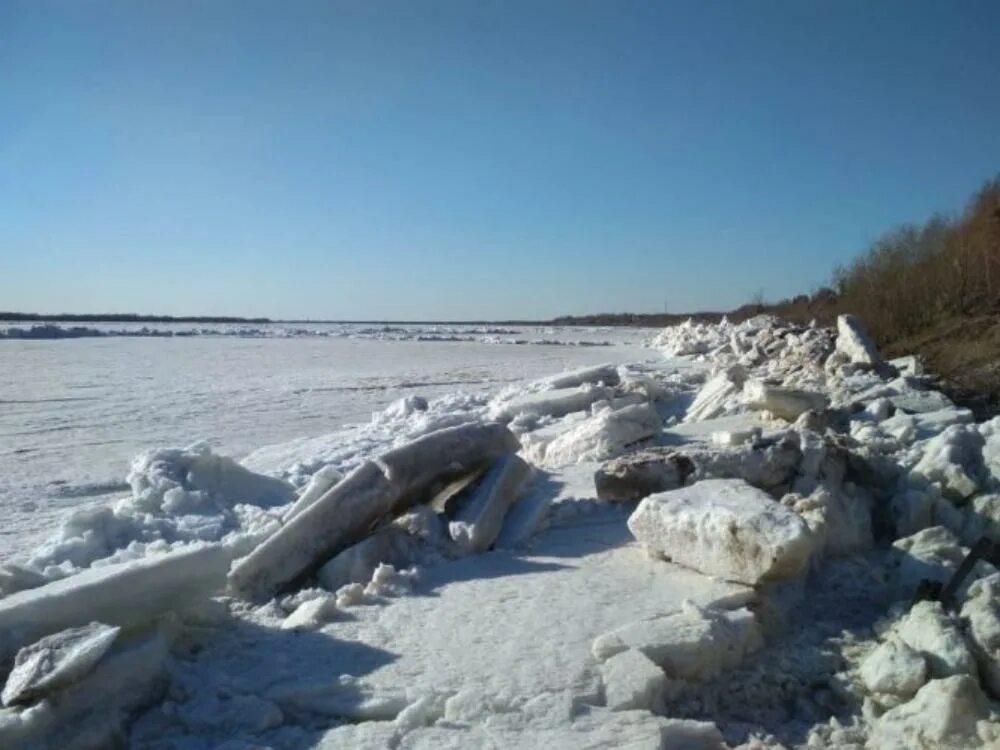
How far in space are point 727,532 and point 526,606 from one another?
0.83m

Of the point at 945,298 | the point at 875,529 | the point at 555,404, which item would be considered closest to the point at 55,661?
the point at 875,529

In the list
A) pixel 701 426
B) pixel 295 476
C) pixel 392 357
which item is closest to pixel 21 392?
pixel 295 476

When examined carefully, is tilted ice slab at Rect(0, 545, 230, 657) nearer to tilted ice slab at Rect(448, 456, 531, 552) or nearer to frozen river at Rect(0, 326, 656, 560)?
tilted ice slab at Rect(448, 456, 531, 552)

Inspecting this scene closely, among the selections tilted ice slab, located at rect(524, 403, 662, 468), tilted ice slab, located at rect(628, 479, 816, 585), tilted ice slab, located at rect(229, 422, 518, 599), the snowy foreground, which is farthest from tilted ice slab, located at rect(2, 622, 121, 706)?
tilted ice slab, located at rect(524, 403, 662, 468)

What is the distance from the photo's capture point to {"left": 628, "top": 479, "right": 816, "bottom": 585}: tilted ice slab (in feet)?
10.1

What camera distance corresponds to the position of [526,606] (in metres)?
3.21

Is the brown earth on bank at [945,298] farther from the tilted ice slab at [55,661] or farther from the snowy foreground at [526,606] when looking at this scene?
the tilted ice slab at [55,661]

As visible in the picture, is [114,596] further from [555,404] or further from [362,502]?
[555,404]

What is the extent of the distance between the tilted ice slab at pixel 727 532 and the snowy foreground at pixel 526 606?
0.03ft

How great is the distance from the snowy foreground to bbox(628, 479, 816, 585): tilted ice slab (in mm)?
10

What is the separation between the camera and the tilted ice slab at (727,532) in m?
3.09

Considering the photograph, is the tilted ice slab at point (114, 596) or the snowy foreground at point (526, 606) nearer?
the snowy foreground at point (526, 606)

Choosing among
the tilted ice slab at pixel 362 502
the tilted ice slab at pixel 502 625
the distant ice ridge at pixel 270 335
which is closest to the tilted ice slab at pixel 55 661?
the tilted ice slab at pixel 502 625

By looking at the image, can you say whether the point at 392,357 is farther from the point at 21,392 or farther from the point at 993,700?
the point at 993,700
